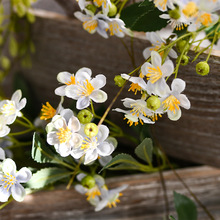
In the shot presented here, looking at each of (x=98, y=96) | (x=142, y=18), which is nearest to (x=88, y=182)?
(x=98, y=96)

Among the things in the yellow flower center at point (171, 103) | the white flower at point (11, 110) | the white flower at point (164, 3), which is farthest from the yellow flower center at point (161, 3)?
the white flower at point (11, 110)

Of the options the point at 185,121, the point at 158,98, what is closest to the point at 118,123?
the point at 185,121

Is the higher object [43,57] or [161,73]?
[161,73]

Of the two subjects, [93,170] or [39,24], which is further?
[39,24]

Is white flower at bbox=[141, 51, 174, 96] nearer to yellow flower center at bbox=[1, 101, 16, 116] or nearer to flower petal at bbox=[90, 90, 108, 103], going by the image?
flower petal at bbox=[90, 90, 108, 103]

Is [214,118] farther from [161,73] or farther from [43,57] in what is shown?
[43,57]

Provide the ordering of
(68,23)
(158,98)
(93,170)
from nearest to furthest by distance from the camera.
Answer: (158,98) < (93,170) < (68,23)
